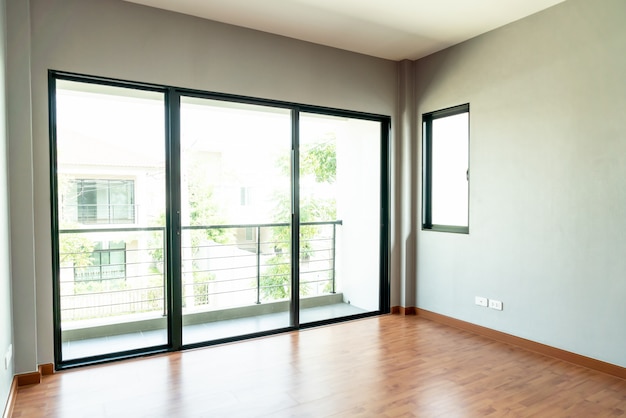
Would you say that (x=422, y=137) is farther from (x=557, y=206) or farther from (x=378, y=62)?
(x=557, y=206)

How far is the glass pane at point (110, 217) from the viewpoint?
3078 mm

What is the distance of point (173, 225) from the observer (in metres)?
3.40

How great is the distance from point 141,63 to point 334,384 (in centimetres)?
283

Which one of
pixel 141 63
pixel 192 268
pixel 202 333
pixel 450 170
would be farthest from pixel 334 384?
pixel 141 63

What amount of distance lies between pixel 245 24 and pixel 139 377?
2994 mm

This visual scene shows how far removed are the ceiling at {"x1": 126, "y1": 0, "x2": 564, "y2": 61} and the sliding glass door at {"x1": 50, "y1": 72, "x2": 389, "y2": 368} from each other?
2.21ft

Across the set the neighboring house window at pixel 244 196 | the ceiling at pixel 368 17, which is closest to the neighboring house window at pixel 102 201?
the neighboring house window at pixel 244 196

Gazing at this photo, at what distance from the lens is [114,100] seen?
3.24 m

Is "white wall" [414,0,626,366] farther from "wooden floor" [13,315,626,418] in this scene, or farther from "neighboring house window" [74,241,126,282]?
"neighboring house window" [74,241,126,282]

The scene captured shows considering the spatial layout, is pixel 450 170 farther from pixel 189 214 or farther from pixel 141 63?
pixel 141 63

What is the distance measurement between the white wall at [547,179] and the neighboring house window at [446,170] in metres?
0.14

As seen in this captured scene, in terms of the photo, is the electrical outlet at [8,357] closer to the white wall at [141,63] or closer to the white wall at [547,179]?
the white wall at [141,63]

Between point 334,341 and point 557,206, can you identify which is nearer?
point 557,206

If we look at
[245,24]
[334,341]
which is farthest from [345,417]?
[245,24]
